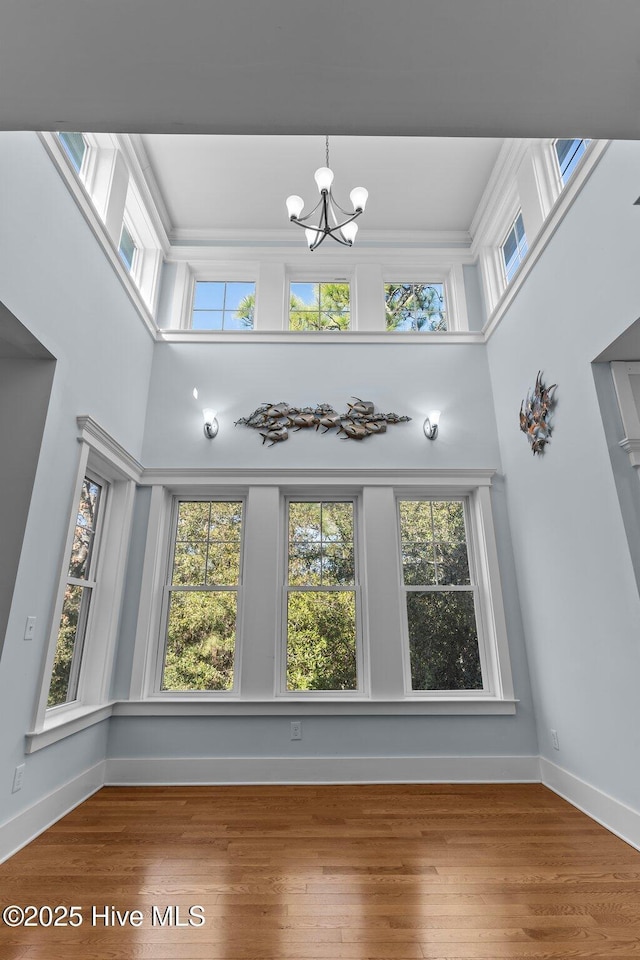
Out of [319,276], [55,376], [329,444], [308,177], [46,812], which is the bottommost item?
[46,812]

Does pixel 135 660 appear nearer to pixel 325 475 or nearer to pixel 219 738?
pixel 219 738

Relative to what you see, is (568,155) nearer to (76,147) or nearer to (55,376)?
(76,147)

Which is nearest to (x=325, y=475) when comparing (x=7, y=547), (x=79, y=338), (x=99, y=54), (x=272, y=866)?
(x=79, y=338)

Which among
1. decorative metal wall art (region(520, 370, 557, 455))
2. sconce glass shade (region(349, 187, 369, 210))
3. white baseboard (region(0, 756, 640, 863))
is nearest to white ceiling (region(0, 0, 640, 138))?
decorative metal wall art (region(520, 370, 557, 455))

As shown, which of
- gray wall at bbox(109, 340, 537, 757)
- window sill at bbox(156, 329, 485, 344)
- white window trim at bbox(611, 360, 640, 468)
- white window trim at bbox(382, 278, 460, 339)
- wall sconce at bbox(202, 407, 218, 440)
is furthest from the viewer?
white window trim at bbox(382, 278, 460, 339)

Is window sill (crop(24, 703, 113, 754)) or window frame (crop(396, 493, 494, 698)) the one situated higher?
window frame (crop(396, 493, 494, 698))

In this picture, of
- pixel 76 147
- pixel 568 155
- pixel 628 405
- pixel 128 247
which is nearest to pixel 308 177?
pixel 128 247

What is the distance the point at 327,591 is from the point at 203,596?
98 cm

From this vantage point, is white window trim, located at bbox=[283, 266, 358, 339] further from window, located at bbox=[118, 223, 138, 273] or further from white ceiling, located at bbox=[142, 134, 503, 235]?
window, located at bbox=[118, 223, 138, 273]

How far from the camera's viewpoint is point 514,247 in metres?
3.97

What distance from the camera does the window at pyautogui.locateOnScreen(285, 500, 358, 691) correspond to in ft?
11.6

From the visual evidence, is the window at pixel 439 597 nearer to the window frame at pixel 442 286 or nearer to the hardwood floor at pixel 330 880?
the hardwood floor at pixel 330 880

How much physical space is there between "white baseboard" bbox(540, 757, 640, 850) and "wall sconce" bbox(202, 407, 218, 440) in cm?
341

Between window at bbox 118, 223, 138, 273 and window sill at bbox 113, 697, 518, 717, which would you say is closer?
window sill at bbox 113, 697, 518, 717
